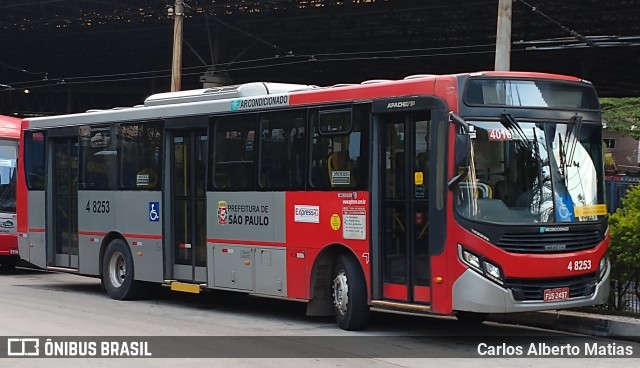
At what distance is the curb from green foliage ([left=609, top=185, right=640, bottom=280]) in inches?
26.0

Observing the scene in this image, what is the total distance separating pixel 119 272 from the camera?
1683 centimetres

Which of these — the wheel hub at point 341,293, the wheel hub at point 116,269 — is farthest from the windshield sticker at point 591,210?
the wheel hub at point 116,269

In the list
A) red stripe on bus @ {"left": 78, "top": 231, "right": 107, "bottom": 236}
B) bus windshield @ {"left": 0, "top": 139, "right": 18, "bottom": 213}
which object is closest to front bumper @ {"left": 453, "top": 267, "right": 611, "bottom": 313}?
red stripe on bus @ {"left": 78, "top": 231, "right": 107, "bottom": 236}

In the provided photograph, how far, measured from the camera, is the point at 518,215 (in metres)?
10.8

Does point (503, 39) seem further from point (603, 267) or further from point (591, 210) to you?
point (603, 267)

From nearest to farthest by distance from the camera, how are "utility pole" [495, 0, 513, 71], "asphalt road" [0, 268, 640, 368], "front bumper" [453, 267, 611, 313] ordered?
"asphalt road" [0, 268, 640, 368] → "front bumper" [453, 267, 611, 313] → "utility pole" [495, 0, 513, 71]

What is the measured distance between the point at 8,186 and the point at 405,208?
1329 cm

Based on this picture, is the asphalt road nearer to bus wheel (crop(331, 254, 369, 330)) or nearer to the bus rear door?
bus wheel (crop(331, 254, 369, 330))

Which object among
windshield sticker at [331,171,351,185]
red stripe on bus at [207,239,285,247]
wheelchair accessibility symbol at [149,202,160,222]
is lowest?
red stripe on bus at [207,239,285,247]

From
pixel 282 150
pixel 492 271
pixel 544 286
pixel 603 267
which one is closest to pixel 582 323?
pixel 603 267

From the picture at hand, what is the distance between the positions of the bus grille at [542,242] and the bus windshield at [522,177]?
17 cm

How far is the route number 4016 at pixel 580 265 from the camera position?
10.9 meters

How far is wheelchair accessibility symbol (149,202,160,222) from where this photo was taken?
15750 mm

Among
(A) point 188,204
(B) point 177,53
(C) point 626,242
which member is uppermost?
(B) point 177,53
